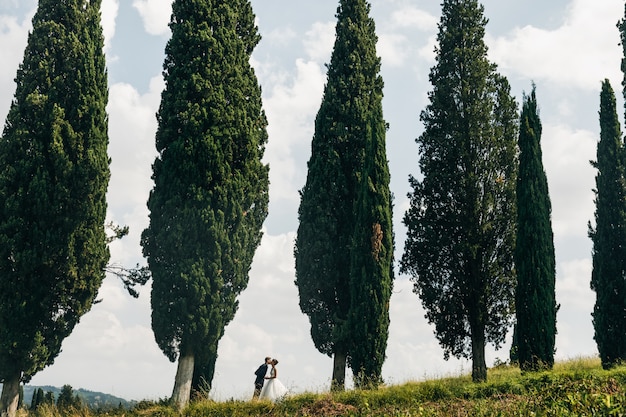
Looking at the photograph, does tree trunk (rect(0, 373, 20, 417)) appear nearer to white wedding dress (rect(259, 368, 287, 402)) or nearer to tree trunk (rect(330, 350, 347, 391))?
white wedding dress (rect(259, 368, 287, 402))

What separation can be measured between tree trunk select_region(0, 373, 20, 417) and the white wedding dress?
330 inches

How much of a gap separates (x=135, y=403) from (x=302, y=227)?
990 centimetres

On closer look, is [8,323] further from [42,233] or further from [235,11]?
[235,11]

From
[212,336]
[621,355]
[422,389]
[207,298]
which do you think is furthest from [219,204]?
[621,355]

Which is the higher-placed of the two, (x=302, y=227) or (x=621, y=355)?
(x=302, y=227)


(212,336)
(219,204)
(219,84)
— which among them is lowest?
(212,336)

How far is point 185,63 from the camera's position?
22.7m

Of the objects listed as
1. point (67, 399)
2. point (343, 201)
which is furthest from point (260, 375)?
point (67, 399)

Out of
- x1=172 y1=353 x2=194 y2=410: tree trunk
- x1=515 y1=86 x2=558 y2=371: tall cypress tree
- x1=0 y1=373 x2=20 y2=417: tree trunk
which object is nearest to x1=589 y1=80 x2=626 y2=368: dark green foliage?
x1=515 y1=86 x2=558 y2=371: tall cypress tree

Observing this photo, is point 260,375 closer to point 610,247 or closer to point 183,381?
point 183,381

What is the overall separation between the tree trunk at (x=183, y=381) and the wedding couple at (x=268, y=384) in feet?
7.95

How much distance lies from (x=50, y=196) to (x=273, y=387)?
1064 cm

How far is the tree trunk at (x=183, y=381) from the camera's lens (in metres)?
20.2

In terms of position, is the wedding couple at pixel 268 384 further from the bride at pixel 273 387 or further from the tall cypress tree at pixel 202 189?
the tall cypress tree at pixel 202 189
